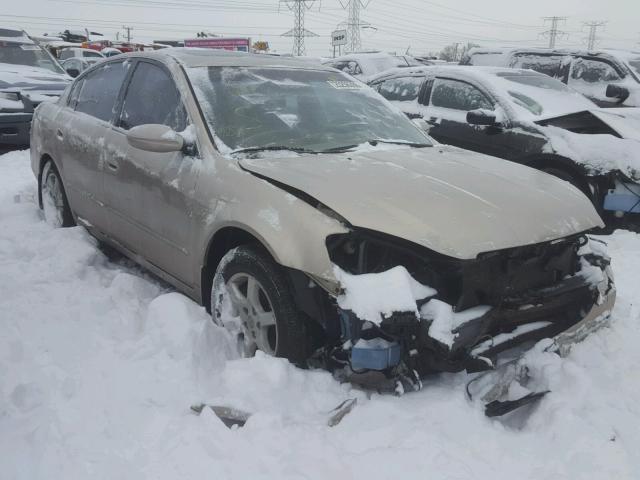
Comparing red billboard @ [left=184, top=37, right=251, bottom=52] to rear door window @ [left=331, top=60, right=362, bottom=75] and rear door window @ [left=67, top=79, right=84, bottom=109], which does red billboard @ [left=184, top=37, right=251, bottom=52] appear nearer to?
rear door window @ [left=331, top=60, right=362, bottom=75]

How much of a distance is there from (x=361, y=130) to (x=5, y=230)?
2.98 meters

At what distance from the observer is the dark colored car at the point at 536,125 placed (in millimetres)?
5043

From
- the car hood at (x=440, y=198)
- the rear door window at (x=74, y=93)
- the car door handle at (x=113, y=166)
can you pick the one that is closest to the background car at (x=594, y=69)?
the car hood at (x=440, y=198)

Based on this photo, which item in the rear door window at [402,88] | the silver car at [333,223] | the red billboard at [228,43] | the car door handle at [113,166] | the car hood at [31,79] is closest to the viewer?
the silver car at [333,223]

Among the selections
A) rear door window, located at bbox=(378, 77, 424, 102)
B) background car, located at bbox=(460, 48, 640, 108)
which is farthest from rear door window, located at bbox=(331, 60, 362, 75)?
rear door window, located at bbox=(378, 77, 424, 102)

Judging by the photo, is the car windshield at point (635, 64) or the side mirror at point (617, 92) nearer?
the side mirror at point (617, 92)

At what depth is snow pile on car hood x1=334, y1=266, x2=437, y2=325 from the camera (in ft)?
7.27

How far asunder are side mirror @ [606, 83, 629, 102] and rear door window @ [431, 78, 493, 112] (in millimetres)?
2416

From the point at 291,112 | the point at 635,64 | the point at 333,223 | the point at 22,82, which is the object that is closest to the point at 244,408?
the point at 333,223

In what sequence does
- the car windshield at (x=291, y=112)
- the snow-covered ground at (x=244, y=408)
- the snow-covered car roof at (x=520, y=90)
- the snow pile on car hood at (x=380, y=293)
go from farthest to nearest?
the snow-covered car roof at (x=520, y=90) < the car windshield at (x=291, y=112) < the snow pile on car hood at (x=380, y=293) < the snow-covered ground at (x=244, y=408)

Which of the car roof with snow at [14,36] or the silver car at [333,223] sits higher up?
the car roof with snow at [14,36]

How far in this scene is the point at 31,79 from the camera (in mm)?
9164

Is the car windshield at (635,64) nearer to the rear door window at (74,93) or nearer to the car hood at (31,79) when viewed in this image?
the rear door window at (74,93)

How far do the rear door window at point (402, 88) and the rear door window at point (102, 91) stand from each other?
386 centimetres
